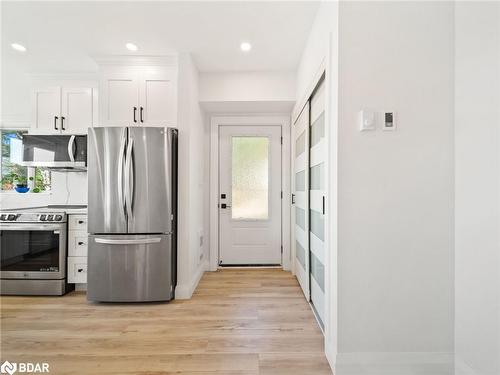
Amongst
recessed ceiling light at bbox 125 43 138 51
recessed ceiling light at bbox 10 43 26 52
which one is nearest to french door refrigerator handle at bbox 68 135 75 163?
recessed ceiling light at bbox 10 43 26 52

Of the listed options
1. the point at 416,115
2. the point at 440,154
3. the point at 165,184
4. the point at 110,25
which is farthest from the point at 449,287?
the point at 110,25

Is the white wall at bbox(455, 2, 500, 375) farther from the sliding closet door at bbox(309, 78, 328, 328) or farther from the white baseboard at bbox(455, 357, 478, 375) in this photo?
the sliding closet door at bbox(309, 78, 328, 328)

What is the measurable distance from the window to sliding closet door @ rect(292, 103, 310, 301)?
350 centimetres

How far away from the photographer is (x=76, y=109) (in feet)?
10.5

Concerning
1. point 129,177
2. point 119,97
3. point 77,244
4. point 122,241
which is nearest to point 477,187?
point 129,177

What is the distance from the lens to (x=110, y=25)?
2.38 m

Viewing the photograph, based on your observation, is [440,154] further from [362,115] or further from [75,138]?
[75,138]

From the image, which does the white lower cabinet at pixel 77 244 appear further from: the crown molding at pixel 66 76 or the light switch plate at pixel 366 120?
the light switch plate at pixel 366 120

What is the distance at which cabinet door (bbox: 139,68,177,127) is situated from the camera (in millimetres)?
2906

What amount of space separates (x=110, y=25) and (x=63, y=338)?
2.65m

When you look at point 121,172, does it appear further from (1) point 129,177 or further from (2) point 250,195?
(2) point 250,195

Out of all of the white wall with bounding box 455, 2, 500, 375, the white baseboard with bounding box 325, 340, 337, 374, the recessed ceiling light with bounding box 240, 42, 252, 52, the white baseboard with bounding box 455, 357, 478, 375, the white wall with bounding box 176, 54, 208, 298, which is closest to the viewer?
the white wall with bounding box 455, 2, 500, 375

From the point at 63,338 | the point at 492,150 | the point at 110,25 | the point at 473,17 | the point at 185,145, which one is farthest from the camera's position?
the point at 185,145

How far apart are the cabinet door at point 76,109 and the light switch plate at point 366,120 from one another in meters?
3.06
